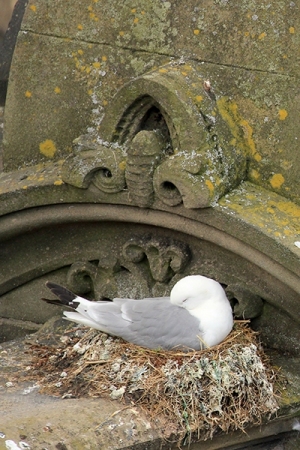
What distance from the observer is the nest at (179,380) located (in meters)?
3.18

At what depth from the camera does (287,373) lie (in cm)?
346

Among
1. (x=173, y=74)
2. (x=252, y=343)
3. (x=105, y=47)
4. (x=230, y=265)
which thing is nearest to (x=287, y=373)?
(x=252, y=343)

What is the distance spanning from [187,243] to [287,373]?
2.01 ft

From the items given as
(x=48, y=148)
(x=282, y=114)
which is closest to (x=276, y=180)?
(x=282, y=114)

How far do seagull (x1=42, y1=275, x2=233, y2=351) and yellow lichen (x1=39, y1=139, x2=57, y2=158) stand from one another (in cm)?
62

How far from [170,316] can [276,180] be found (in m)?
Result: 0.62

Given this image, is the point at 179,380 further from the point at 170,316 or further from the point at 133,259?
the point at 133,259

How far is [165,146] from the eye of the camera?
3.50m

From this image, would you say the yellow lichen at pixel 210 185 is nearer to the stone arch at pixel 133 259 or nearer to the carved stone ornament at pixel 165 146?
the carved stone ornament at pixel 165 146

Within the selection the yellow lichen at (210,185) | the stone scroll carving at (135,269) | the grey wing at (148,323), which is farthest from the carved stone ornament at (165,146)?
the grey wing at (148,323)

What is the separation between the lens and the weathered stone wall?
339cm

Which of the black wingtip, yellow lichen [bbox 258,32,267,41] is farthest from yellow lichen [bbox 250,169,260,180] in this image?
the black wingtip

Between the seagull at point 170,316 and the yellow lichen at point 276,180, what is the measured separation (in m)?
0.41

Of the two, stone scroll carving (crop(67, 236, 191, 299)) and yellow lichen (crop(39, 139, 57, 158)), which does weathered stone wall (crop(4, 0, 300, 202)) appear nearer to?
yellow lichen (crop(39, 139, 57, 158))
